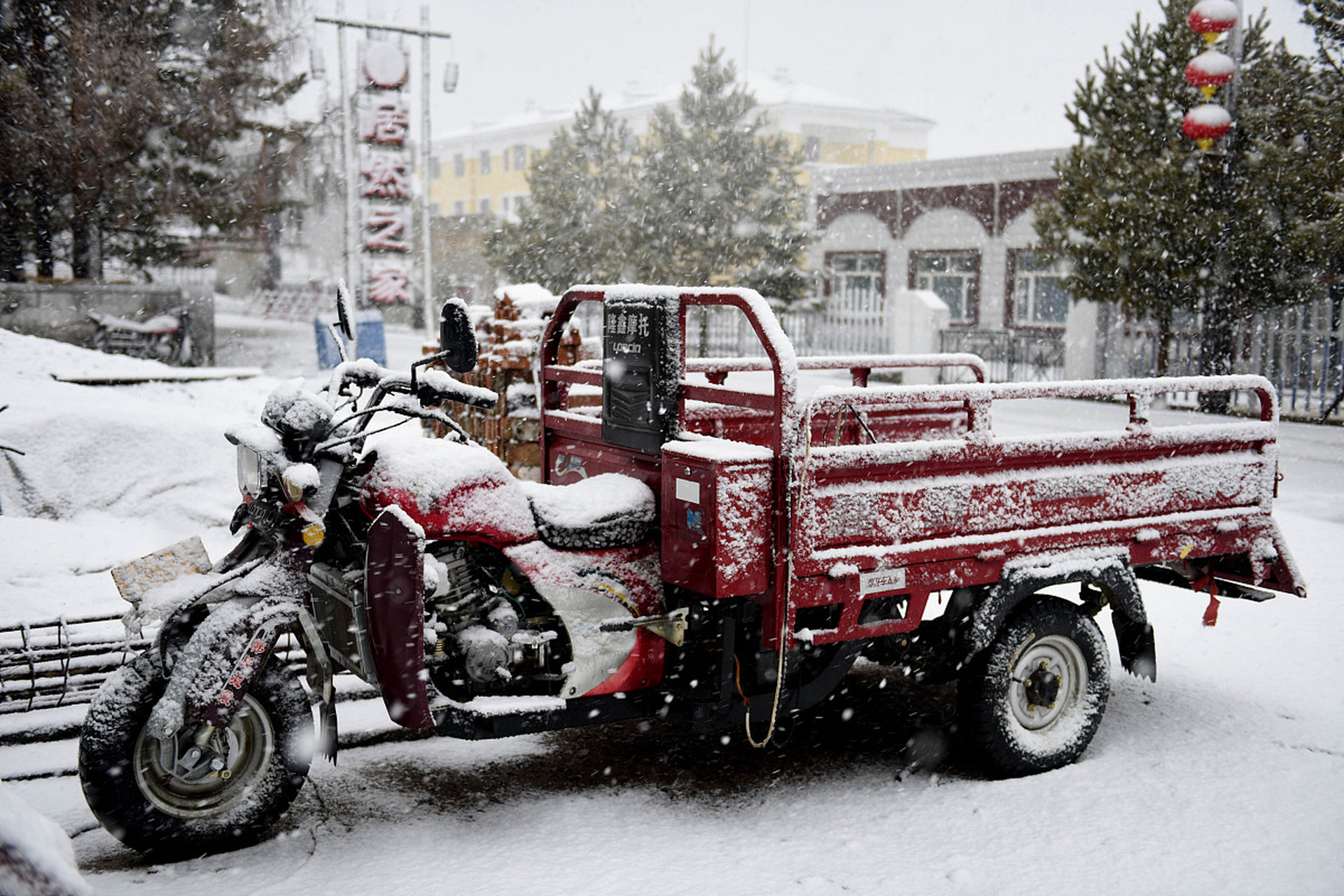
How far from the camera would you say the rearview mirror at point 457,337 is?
13.0 feet

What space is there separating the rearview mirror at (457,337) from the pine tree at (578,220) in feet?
63.4

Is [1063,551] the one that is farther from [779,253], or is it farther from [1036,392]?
[779,253]

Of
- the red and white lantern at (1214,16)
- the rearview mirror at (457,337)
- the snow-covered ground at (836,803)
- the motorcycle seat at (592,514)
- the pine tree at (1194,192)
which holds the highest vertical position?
the red and white lantern at (1214,16)

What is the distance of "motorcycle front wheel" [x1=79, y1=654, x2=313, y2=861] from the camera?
3568 mm

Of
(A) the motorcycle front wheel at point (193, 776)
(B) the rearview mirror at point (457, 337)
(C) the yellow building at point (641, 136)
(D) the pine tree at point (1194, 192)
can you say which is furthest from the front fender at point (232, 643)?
(C) the yellow building at point (641, 136)

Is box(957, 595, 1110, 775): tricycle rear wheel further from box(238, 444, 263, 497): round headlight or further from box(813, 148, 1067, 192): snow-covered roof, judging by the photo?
box(813, 148, 1067, 192): snow-covered roof

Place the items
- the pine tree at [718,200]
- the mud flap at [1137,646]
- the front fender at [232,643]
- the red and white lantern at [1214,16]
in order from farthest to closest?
the pine tree at [718,200] < the red and white lantern at [1214,16] < the mud flap at [1137,646] < the front fender at [232,643]

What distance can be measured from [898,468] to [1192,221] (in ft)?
45.7

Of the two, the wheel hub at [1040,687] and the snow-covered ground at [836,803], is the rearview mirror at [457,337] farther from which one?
the wheel hub at [1040,687]

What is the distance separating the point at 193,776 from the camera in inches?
147

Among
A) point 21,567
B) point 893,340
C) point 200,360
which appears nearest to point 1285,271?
point 893,340

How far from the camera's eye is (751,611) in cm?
415

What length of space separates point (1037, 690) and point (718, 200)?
61.7ft

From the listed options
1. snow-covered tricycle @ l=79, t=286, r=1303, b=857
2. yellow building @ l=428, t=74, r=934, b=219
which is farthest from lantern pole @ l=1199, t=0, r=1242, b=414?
yellow building @ l=428, t=74, r=934, b=219
